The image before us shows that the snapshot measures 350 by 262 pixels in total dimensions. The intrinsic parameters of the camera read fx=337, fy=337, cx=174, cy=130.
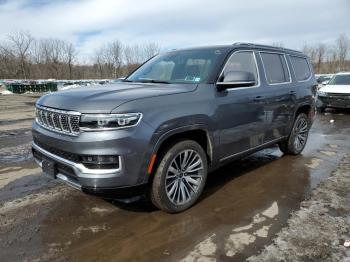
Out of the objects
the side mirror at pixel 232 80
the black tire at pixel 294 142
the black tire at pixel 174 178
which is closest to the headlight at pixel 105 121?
the black tire at pixel 174 178

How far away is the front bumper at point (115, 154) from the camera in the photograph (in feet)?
10.7

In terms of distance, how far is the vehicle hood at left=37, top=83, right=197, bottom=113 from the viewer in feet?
10.9

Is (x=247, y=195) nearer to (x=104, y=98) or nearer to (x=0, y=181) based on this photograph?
(x=104, y=98)

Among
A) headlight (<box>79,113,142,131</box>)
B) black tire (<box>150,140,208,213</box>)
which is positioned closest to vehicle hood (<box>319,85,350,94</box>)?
black tire (<box>150,140,208,213</box>)

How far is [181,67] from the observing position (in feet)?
15.5

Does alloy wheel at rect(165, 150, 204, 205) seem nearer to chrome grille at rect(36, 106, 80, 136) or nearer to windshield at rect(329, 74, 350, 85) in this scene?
chrome grille at rect(36, 106, 80, 136)

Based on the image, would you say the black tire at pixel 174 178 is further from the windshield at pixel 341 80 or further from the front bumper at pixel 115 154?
the windshield at pixel 341 80

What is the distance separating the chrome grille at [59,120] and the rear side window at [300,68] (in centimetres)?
445

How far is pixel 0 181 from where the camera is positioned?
5.16 metres

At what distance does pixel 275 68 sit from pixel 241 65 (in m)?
1.09

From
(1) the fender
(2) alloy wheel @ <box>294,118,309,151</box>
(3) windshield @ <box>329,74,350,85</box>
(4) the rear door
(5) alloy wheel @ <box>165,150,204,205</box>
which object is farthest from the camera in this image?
(3) windshield @ <box>329,74,350,85</box>

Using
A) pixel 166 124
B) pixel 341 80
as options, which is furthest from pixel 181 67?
pixel 341 80

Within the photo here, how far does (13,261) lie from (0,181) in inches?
96.2

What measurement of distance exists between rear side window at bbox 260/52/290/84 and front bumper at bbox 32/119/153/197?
2745 mm
